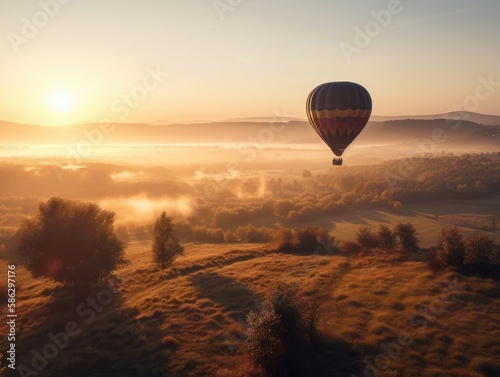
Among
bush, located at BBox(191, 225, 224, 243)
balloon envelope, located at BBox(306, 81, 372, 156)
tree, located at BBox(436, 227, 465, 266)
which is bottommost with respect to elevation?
bush, located at BBox(191, 225, 224, 243)

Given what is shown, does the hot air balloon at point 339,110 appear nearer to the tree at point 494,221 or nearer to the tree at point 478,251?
the tree at point 478,251

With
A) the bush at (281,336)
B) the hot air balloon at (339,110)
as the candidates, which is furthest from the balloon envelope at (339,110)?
the bush at (281,336)

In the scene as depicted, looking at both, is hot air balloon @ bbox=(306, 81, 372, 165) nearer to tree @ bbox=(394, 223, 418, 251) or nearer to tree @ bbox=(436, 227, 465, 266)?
tree @ bbox=(436, 227, 465, 266)

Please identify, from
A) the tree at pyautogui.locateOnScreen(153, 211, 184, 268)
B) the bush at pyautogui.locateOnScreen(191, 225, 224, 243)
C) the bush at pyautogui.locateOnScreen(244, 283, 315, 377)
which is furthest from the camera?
the bush at pyautogui.locateOnScreen(191, 225, 224, 243)

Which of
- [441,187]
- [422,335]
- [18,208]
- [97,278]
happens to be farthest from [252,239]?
[18,208]

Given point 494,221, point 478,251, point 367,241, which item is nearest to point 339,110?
point 478,251

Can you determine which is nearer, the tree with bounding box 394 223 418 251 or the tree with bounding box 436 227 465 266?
the tree with bounding box 436 227 465 266

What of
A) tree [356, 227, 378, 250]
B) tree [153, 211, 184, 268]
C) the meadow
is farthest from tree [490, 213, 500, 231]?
tree [153, 211, 184, 268]

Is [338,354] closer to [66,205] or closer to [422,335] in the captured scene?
[422,335]
